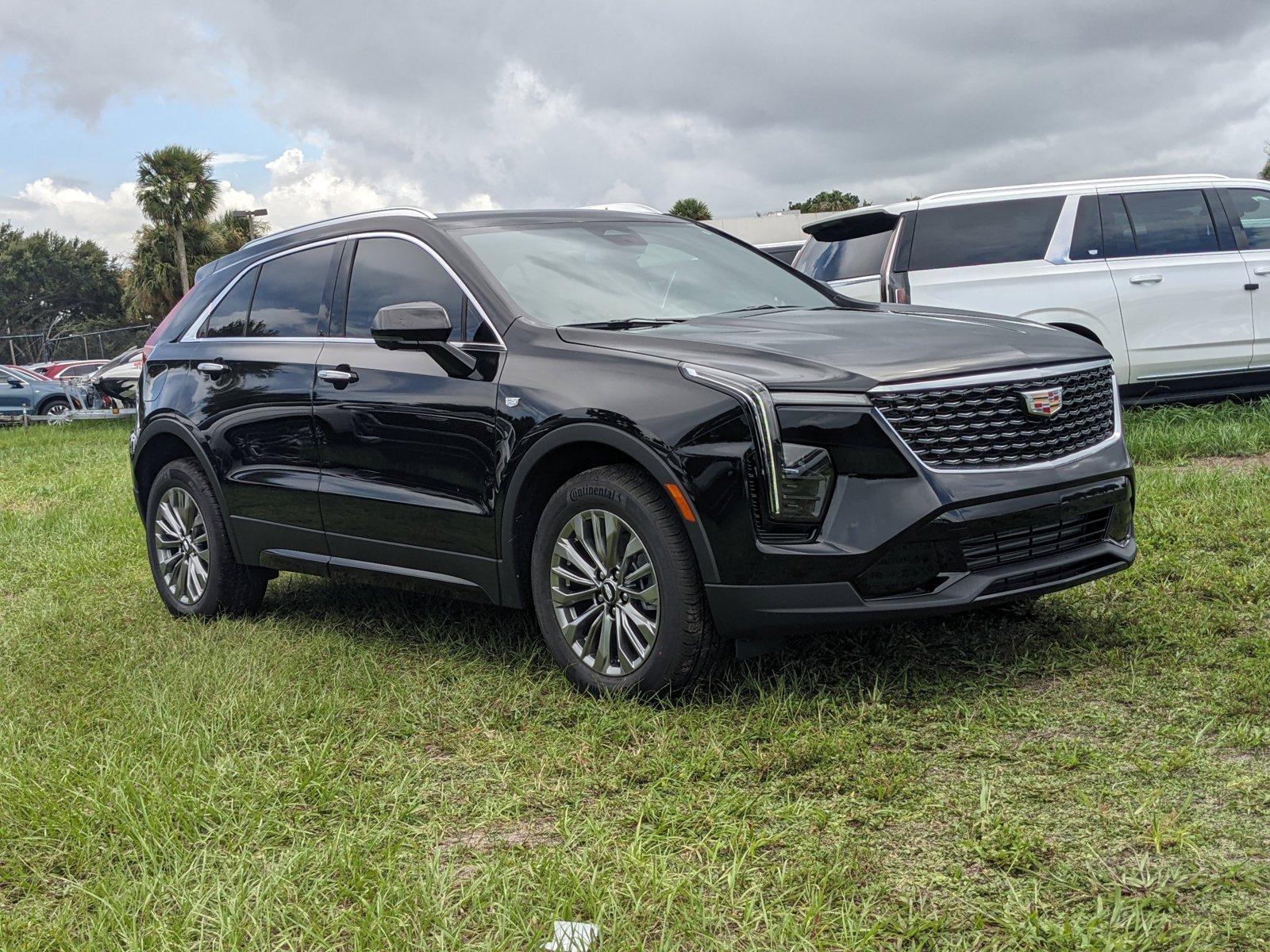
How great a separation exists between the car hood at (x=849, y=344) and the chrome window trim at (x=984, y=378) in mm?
16

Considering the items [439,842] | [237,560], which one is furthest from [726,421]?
[237,560]

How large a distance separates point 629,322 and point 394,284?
1.10 meters

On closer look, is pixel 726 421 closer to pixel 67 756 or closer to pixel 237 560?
pixel 67 756

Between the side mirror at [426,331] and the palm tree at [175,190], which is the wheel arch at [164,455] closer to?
the side mirror at [426,331]

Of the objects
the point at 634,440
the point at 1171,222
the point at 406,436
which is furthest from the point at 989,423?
the point at 1171,222

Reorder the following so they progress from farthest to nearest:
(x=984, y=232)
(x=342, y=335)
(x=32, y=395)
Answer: (x=32, y=395)
(x=984, y=232)
(x=342, y=335)

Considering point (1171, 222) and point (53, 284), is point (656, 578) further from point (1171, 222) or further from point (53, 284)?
point (53, 284)

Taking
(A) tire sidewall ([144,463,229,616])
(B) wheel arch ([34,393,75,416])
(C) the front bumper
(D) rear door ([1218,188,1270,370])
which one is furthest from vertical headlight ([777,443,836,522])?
(B) wheel arch ([34,393,75,416])

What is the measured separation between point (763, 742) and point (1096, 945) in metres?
1.41

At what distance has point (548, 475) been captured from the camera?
14.9 ft

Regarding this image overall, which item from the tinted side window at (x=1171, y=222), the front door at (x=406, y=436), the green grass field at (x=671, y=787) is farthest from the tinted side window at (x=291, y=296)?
the tinted side window at (x=1171, y=222)

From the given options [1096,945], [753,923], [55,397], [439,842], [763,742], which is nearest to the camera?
[1096,945]

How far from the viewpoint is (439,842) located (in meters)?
3.37

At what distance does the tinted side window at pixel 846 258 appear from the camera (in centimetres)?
974
